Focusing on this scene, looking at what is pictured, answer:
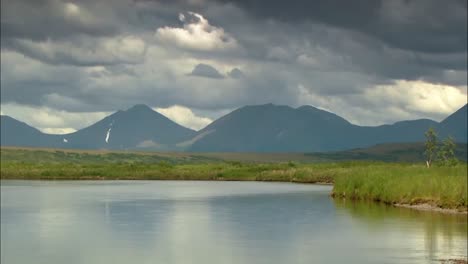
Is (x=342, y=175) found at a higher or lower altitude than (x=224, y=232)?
higher

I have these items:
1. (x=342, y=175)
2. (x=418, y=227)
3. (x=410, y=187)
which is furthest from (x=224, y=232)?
(x=342, y=175)

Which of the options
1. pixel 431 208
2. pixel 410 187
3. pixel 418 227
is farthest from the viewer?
pixel 410 187

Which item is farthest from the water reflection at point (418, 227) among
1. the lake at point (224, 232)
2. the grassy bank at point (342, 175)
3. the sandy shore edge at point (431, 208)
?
the grassy bank at point (342, 175)

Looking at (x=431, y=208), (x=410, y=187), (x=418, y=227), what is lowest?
(x=418, y=227)

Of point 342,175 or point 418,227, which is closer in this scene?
point 418,227

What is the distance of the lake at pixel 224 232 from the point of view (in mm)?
37594

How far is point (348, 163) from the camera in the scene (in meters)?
131

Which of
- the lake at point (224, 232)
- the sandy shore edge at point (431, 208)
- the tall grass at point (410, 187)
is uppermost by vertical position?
the tall grass at point (410, 187)

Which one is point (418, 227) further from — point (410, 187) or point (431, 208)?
point (410, 187)

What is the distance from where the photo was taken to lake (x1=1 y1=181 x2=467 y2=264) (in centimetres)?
3759

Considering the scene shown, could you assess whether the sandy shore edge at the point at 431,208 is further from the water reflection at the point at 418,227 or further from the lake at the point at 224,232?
the lake at the point at 224,232

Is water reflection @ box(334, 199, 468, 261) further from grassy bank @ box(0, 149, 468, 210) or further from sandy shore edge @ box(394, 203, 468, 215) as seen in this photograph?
grassy bank @ box(0, 149, 468, 210)

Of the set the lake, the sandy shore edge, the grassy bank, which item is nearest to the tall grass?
the grassy bank

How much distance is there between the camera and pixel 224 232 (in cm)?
4766
